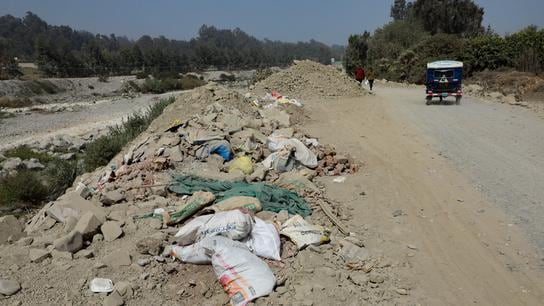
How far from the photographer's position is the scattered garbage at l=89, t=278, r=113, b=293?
404 centimetres

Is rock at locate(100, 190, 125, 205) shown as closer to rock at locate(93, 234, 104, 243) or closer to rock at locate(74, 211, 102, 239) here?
rock at locate(74, 211, 102, 239)

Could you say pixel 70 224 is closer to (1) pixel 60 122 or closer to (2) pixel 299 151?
(2) pixel 299 151

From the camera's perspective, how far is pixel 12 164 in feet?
44.0

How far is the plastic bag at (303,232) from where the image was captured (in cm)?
498

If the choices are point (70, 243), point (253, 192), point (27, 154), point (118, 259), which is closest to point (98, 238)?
point (70, 243)

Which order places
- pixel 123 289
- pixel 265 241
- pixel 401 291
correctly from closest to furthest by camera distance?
pixel 123 289 → pixel 401 291 → pixel 265 241

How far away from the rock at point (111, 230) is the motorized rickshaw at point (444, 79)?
14074mm

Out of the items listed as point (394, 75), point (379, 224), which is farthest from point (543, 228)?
point (394, 75)

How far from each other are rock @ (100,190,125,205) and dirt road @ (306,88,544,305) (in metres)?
3.26

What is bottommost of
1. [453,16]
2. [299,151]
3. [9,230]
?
[9,230]

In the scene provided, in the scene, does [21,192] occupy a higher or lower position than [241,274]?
lower

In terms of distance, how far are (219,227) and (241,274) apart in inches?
29.5

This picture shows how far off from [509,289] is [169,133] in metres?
7.11

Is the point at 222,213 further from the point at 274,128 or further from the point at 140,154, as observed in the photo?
the point at 274,128
